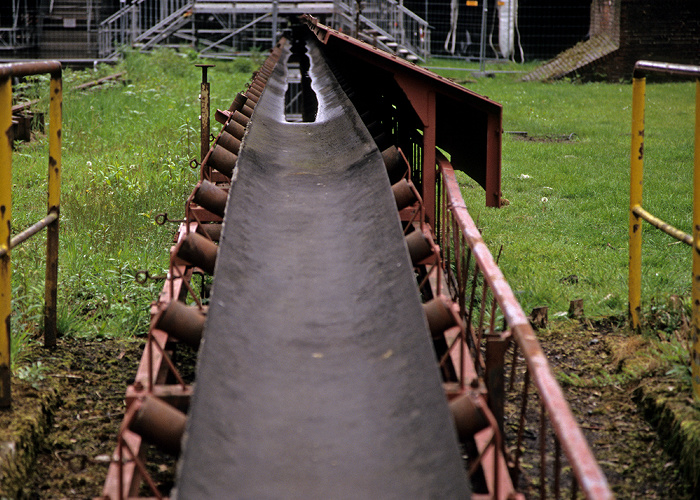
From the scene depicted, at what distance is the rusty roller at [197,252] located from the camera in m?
3.60

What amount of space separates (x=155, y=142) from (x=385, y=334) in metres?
8.43

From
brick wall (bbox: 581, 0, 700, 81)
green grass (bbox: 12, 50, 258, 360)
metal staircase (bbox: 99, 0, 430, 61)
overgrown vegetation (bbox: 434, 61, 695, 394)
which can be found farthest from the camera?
metal staircase (bbox: 99, 0, 430, 61)

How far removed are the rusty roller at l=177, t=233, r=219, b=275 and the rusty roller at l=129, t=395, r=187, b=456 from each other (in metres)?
1.15

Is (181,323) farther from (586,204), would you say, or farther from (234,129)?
(586,204)

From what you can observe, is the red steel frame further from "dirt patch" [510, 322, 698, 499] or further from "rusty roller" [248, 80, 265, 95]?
"rusty roller" [248, 80, 265, 95]

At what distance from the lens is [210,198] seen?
4.22 m

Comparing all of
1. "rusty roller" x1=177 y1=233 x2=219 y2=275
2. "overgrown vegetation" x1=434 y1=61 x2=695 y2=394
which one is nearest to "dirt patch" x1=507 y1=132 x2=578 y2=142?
"overgrown vegetation" x1=434 y1=61 x2=695 y2=394

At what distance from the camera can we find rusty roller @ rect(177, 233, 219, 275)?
3.60 meters

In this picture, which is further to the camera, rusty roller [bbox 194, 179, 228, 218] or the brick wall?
the brick wall

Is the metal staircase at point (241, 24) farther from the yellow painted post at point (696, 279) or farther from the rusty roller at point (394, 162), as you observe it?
the yellow painted post at point (696, 279)

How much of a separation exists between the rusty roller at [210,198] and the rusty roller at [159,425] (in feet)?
5.93

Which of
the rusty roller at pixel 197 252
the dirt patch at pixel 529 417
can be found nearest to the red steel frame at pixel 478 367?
the rusty roller at pixel 197 252

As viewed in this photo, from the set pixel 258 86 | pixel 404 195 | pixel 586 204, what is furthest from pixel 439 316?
pixel 586 204

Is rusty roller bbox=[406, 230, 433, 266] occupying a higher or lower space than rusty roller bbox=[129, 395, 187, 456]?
higher
